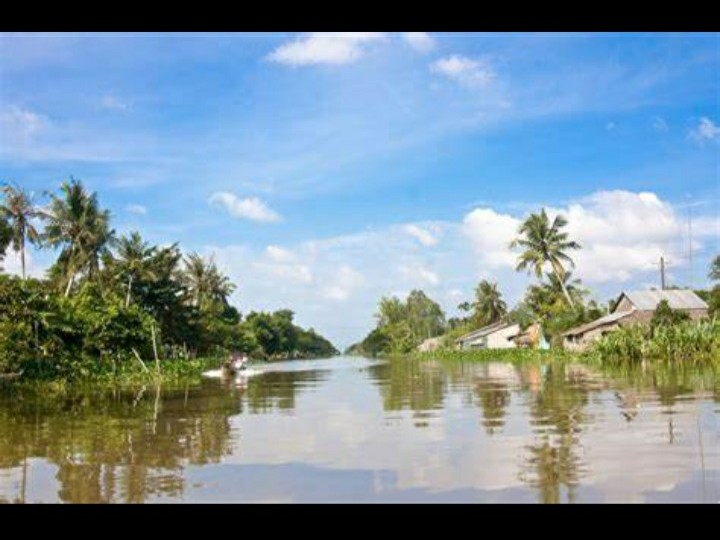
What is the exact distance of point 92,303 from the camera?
36781 mm

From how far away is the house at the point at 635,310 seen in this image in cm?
4688

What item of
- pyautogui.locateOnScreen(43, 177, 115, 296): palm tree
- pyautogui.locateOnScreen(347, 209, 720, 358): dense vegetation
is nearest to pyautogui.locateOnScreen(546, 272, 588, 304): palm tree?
pyautogui.locateOnScreen(347, 209, 720, 358): dense vegetation

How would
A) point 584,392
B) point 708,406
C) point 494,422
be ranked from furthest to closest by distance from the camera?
point 584,392 → point 708,406 → point 494,422

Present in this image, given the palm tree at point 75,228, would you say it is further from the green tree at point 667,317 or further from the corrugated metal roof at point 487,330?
the corrugated metal roof at point 487,330

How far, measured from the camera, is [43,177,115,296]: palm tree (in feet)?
141

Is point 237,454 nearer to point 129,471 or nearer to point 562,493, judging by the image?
point 129,471

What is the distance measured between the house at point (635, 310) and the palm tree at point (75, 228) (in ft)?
103

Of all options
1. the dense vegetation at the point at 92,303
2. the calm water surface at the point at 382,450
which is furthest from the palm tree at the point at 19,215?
the calm water surface at the point at 382,450

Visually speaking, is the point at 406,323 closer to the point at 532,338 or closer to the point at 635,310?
the point at 532,338

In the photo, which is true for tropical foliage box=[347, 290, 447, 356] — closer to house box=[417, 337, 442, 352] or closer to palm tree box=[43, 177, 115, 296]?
house box=[417, 337, 442, 352]

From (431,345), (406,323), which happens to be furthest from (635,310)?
(406,323)
